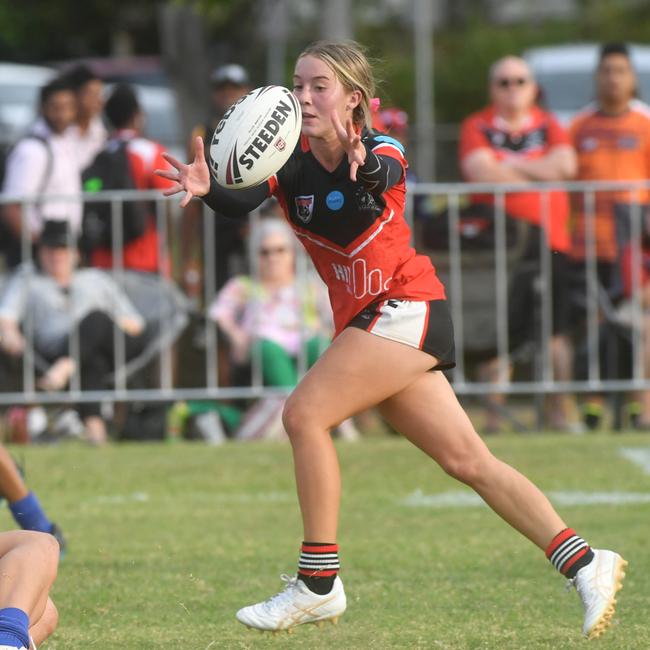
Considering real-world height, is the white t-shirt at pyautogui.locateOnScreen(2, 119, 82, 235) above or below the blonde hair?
below

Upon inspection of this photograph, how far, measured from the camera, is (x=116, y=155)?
439 inches

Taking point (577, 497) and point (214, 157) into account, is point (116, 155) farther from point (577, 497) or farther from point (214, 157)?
point (214, 157)

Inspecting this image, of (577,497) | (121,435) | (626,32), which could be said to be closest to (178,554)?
(577,497)

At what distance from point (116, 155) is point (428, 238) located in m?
2.13

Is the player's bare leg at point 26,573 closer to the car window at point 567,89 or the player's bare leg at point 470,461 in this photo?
the player's bare leg at point 470,461

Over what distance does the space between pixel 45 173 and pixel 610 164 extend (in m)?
3.73

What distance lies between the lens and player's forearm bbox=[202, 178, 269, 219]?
5.15m

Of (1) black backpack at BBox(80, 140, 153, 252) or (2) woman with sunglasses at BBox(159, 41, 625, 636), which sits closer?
(2) woman with sunglasses at BBox(159, 41, 625, 636)

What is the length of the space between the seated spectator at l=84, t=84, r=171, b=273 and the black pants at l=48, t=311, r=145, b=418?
17.8 inches

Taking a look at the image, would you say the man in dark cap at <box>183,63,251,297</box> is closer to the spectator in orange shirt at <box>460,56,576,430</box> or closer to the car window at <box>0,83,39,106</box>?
the spectator in orange shirt at <box>460,56,576,430</box>

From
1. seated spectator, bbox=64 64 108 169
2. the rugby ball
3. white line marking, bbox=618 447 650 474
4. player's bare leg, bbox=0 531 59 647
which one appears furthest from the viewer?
seated spectator, bbox=64 64 108 169

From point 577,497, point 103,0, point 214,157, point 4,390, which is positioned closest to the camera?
point 214,157

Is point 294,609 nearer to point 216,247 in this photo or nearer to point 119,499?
point 119,499

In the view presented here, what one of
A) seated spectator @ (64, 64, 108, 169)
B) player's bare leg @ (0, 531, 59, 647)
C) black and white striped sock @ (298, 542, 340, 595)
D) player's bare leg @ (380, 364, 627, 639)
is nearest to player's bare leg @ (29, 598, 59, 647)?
player's bare leg @ (0, 531, 59, 647)
